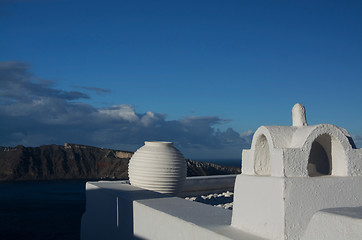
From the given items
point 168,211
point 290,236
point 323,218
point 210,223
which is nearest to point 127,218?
point 168,211

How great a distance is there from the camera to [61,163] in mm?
14164

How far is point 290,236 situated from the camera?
2.48 metres

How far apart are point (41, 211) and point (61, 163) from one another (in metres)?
5.21

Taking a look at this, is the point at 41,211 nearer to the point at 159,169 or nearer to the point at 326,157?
the point at 159,169

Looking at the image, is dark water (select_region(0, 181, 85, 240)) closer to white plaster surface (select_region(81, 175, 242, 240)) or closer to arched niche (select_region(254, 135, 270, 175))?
white plaster surface (select_region(81, 175, 242, 240))

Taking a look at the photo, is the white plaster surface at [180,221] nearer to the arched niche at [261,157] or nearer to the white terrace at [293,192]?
the white terrace at [293,192]

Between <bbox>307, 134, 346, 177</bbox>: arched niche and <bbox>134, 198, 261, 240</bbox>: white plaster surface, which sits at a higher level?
<bbox>307, 134, 346, 177</bbox>: arched niche

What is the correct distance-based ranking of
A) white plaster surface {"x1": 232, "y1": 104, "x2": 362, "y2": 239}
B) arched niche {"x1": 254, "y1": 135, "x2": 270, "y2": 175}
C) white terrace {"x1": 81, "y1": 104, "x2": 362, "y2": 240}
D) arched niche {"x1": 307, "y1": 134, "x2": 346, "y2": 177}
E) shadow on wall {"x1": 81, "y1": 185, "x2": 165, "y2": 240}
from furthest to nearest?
1. shadow on wall {"x1": 81, "y1": 185, "x2": 165, "y2": 240}
2. arched niche {"x1": 254, "y1": 135, "x2": 270, "y2": 175}
3. arched niche {"x1": 307, "y1": 134, "x2": 346, "y2": 177}
4. white plaster surface {"x1": 232, "y1": 104, "x2": 362, "y2": 239}
5. white terrace {"x1": 81, "y1": 104, "x2": 362, "y2": 240}

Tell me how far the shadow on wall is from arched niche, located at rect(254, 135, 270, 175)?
6.79ft

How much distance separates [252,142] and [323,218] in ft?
3.64

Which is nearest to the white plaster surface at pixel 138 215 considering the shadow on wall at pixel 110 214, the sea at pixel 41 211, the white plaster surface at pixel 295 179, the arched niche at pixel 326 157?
the shadow on wall at pixel 110 214

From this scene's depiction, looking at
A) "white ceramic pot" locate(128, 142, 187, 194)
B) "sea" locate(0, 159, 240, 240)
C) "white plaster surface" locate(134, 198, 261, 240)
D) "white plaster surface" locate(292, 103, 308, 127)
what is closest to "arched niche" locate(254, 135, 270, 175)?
"white plaster surface" locate(292, 103, 308, 127)

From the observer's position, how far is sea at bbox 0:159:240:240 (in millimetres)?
7797

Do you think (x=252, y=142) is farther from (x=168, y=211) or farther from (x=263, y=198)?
(x=168, y=211)
